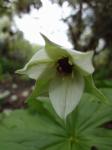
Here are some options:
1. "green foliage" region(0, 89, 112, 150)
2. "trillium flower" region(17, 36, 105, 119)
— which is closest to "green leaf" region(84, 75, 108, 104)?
"trillium flower" region(17, 36, 105, 119)

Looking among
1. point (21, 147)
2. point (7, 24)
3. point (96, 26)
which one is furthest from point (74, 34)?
point (7, 24)

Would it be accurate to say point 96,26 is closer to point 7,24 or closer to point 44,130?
point 44,130

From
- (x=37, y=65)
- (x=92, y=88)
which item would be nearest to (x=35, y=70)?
(x=37, y=65)

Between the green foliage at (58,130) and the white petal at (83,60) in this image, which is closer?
the white petal at (83,60)

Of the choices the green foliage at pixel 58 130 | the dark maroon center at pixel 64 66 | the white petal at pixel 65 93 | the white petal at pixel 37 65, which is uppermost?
the white petal at pixel 37 65

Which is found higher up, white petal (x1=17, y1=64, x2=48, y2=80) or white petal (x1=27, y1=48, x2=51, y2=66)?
white petal (x1=27, y1=48, x2=51, y2=66)

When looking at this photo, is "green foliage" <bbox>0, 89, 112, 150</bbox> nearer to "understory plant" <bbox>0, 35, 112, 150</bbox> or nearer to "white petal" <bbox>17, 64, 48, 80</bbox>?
"understory plant" <bbox>0, 35, 112, 150</bbox>

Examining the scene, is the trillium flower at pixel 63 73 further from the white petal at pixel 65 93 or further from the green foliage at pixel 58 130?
the green foliage at pixel 58 130

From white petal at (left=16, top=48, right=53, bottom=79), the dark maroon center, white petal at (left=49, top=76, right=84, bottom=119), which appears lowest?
white petal at (left=49, top=76, right=84, bottom=119)

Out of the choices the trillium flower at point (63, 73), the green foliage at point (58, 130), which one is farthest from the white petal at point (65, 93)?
the green foliage at point (58, 130)
